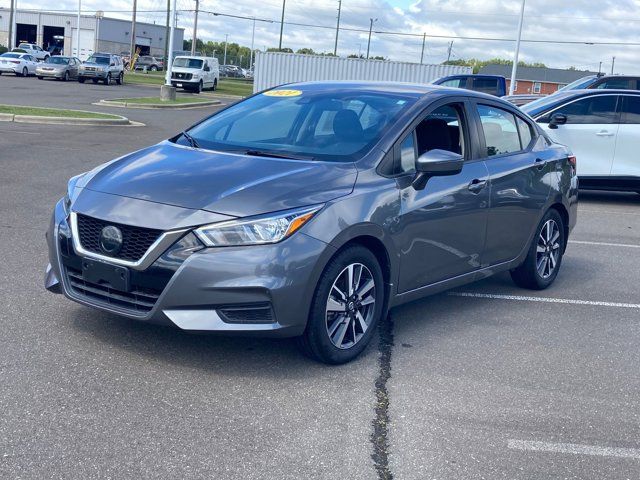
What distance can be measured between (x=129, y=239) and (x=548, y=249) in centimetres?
408

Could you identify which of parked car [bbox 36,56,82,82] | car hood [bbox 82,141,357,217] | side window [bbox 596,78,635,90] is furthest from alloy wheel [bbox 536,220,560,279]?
parked car [bbox 36,56,82,82]

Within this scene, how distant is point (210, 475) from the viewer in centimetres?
375

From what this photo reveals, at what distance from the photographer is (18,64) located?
50156 millimetres

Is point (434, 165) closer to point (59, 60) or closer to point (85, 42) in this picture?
point (59, 60)

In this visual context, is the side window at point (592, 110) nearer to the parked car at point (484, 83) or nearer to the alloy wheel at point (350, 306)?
the alloy wheel at point (350, 306)

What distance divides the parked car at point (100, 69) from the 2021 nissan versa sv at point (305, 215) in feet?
140

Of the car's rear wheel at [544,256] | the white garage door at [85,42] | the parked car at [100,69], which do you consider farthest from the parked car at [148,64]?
the car's rear wheel at [544,256]

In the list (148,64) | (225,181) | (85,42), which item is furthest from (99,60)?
(85,42)

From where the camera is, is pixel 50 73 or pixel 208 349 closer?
pixel 208 349

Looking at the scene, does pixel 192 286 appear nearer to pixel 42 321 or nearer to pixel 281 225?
pixel 281 225

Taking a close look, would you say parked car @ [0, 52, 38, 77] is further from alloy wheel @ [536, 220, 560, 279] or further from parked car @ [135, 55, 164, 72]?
alloy wheel @ [536, 220, 560, 279]

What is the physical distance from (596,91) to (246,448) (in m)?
11.0

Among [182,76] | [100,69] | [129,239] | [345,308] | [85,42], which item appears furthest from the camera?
[85,42]

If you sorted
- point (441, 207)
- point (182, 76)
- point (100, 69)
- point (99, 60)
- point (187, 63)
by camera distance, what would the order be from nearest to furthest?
point (441, 207) < point (100, 69) < point (99, 60) < point (182, 76) < point (187, 63)
